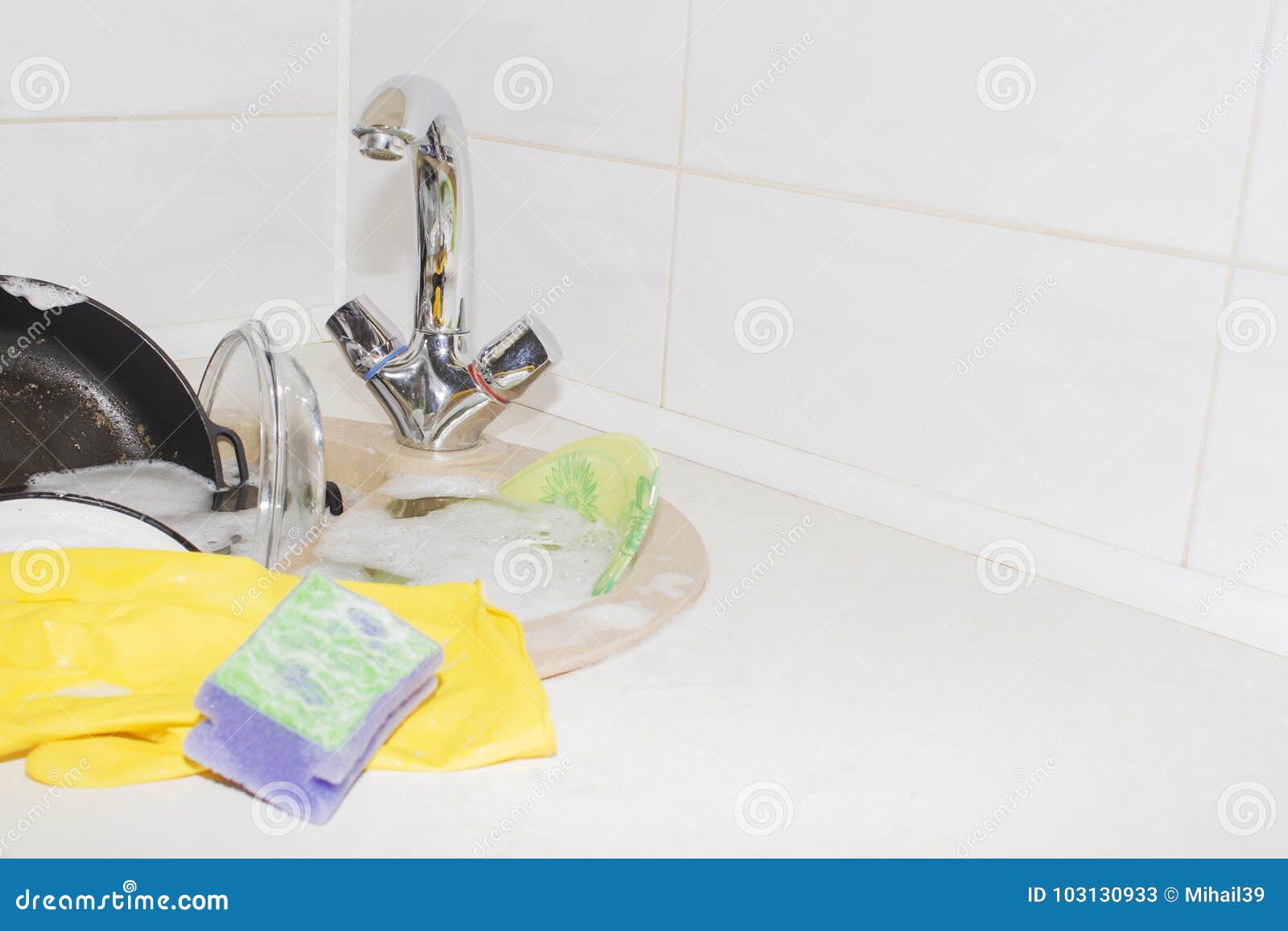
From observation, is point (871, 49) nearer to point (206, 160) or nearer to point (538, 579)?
point (538, 579)

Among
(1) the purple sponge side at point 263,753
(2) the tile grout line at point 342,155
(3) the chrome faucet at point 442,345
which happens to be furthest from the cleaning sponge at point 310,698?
(2) the tile grout line at point 342,155

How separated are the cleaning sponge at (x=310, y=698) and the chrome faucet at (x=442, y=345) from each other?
0.42 m

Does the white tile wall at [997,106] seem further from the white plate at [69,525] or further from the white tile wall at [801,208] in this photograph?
the white plate at [69,525]

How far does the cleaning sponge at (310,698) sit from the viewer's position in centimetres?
53

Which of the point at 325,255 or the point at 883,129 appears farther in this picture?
the point at 325,255

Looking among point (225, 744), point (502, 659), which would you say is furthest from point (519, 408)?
point (225, 744)

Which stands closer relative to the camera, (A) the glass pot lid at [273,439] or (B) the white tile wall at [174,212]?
(A) the glass pot lid at [273,439]

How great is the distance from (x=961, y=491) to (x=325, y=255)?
0.67 metres

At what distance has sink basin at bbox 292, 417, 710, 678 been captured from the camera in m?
0.69

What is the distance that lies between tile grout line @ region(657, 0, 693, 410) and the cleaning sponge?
0.48 m

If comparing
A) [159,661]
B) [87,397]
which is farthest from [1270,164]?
[87,397]

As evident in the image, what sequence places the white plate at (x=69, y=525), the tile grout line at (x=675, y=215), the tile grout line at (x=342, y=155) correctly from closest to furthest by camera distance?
the white plate at (x=69, y=525) → the tile grout line at (x=675, y=215) → the tile grout line at (x=342, y=155)

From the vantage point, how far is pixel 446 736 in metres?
0.60

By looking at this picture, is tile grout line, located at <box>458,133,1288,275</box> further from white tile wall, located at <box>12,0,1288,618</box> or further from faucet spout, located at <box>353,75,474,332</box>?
faucet spout, located at <box>353,75,474,332</box>
